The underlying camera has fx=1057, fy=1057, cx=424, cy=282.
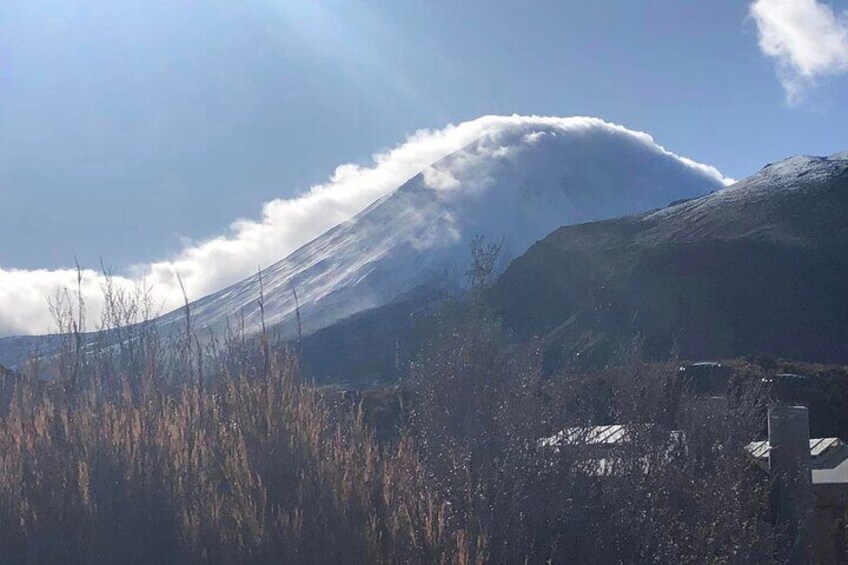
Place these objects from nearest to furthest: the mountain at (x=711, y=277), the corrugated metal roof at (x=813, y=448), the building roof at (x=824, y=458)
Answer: the building roof at (x=824, y=458), the corrugated metal roof at (x=813, y=448), the mountain at (x=711, y=277)

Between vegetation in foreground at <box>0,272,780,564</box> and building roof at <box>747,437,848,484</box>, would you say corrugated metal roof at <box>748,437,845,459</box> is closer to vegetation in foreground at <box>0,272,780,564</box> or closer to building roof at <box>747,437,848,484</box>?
building roof at <box>747,437,848,484</box>

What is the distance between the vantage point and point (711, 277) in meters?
45.9

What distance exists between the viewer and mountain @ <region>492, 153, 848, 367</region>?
40.4 metres

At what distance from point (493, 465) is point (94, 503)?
5.66ft

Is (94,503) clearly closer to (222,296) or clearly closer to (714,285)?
(714,285)

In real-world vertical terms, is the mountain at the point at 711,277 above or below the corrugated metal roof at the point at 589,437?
above

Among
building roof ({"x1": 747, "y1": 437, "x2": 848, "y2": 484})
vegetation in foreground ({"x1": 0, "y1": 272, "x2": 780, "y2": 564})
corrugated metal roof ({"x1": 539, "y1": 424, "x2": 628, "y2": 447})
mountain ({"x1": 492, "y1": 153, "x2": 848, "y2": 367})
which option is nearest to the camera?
vegetation in foreground ({"x1": 0, "y1": 272, "x2": 780, "y2": 564})

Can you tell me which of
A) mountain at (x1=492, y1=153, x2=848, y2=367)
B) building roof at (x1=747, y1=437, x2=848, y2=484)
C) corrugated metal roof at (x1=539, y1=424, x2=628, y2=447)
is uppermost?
mountain at (x1=492, y1=153, x2=848, y2=367)

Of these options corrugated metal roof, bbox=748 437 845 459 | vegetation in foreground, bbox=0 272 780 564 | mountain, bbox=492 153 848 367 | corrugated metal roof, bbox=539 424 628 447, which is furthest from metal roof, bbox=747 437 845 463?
mountain, bbox=492 153 848 367

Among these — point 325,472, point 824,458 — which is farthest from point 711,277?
point 325,472

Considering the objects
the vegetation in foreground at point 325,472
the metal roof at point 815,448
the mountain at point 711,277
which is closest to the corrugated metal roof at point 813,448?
the metal roof at point 815,448

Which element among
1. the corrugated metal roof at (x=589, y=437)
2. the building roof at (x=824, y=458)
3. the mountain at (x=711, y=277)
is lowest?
the building roof at (x=824, y=458)

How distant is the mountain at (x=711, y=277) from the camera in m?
40.4

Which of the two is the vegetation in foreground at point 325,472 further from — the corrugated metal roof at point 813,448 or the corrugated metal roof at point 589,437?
the corrugated metal roof at point 813,448
